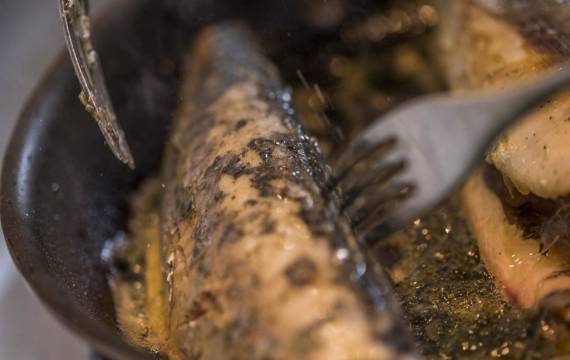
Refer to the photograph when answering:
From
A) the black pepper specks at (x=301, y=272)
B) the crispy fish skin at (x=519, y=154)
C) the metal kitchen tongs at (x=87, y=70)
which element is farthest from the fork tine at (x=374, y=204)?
the metal kitchen tongs at (x=87, y=70)

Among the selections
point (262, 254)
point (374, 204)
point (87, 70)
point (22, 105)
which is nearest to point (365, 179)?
point (374, 204)

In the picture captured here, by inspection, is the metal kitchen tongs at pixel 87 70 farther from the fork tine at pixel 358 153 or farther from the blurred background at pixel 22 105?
the fork tine at pixel 358 153

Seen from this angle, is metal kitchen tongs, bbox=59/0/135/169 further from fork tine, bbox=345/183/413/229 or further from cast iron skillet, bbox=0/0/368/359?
fork tine, bbox=345/183/413/229

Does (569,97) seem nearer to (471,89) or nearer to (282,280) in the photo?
(471,89)

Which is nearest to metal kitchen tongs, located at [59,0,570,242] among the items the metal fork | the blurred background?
the metal fork

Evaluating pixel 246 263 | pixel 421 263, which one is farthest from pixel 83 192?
pixel 421 263

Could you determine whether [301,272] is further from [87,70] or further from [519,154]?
[87,70]
